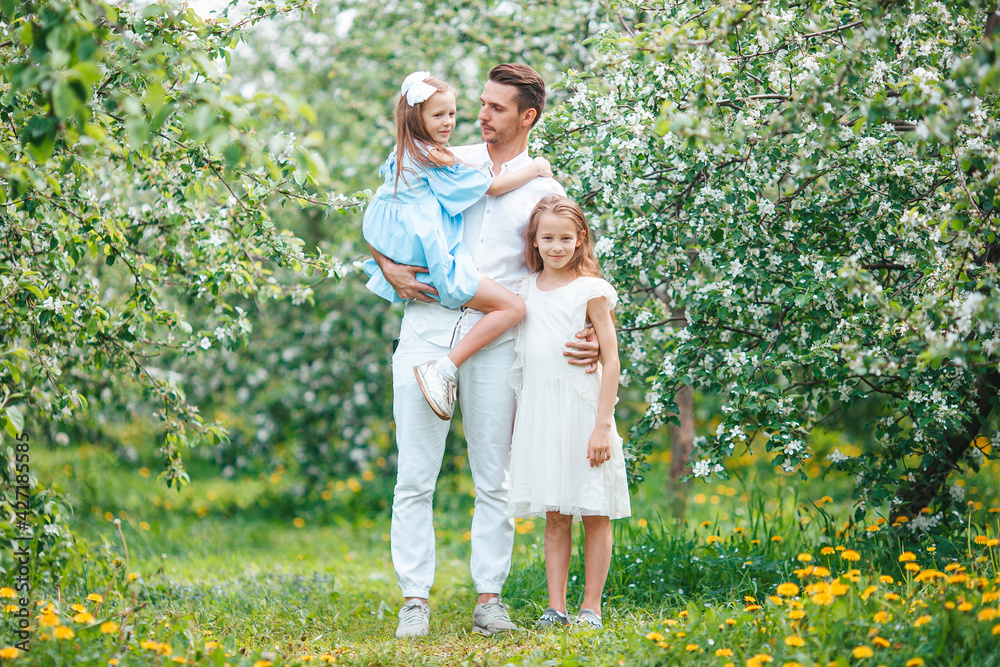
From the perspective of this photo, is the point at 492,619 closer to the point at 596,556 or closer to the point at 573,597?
the point at 596,556

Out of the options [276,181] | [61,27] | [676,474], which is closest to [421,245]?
[276,181]

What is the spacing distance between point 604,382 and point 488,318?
0.45m

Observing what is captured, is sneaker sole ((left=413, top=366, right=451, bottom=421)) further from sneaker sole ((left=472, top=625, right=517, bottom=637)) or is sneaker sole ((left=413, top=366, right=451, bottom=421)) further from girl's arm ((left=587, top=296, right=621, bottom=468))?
sneaker sole ((left=472, top=625, right=517, bottom=637))

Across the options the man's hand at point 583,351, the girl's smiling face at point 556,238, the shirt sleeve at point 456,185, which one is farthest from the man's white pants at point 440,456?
the shirt sleeve at point 456,185

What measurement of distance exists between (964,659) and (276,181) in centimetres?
263

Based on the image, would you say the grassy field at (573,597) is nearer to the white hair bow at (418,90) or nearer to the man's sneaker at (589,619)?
the man's sneaker at (589,619)

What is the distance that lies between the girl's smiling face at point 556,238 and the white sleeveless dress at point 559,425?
0.10m

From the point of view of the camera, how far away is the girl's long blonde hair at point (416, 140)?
295 centimetres

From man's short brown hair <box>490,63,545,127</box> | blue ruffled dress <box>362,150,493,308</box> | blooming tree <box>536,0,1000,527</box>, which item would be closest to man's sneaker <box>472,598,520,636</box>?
blooming tree <box>536,0,1000,527</box>

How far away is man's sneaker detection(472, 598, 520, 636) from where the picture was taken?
3.04m

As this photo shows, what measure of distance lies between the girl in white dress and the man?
0.10 m

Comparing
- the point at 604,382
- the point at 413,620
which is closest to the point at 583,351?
the point at 604,382

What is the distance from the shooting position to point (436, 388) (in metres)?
2.91

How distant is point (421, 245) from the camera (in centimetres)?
294
